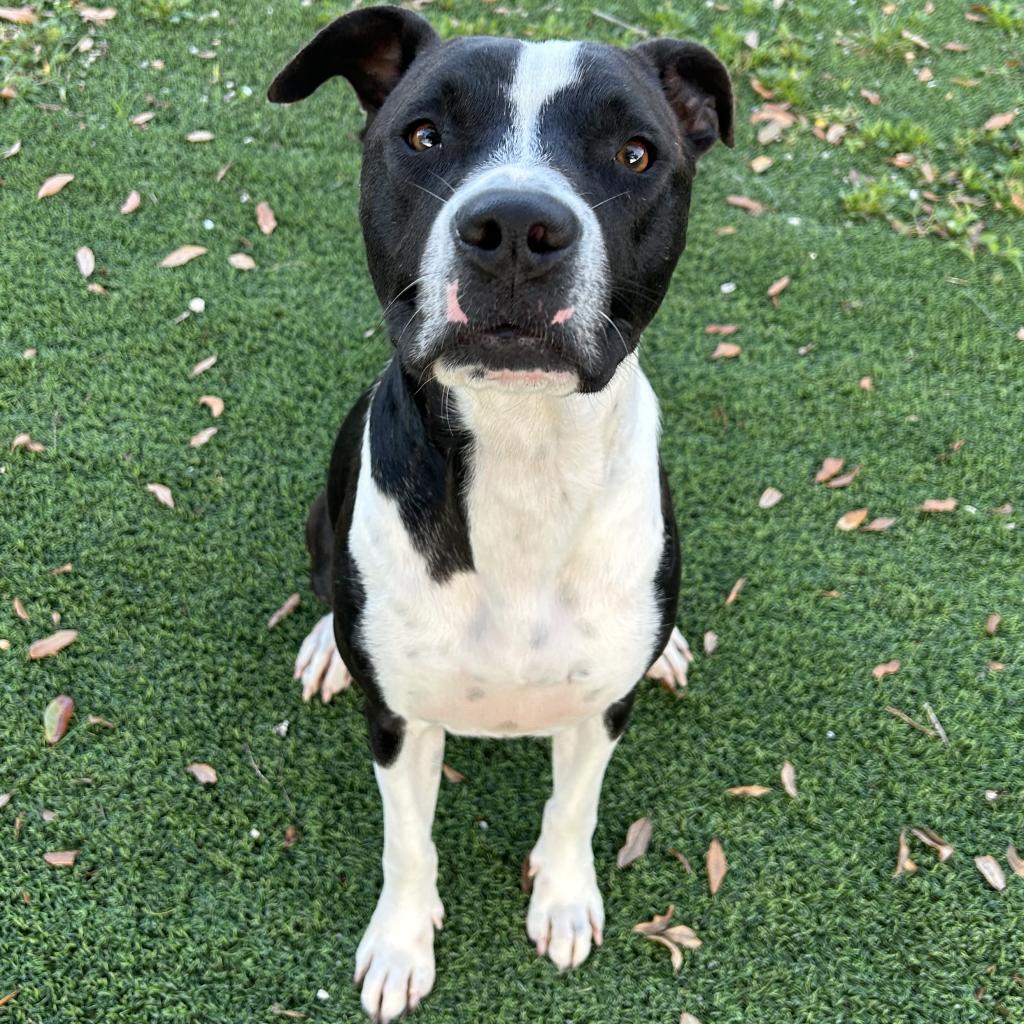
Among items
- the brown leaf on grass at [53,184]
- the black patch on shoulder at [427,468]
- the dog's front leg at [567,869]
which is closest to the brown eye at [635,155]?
the black patch on shoulder at [427,468]

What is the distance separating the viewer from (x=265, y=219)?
4.94m

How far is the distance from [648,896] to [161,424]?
8.47 ft

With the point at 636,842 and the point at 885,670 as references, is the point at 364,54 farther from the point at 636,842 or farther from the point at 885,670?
the point at 885,670

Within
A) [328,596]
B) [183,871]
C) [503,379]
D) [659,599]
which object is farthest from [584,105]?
[183,871]

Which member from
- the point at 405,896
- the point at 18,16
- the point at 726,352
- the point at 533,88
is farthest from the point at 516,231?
the point at 18,16

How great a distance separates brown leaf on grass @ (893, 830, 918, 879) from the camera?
3.27 m

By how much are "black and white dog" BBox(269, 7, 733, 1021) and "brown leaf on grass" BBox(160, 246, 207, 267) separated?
2.14 m

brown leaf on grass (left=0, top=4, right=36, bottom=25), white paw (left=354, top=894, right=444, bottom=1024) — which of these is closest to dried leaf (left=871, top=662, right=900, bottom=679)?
white paw (left=354, top=894, right=444, bottom=1024)

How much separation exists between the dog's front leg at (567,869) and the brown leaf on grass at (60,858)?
4.52ft

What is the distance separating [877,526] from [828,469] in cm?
32

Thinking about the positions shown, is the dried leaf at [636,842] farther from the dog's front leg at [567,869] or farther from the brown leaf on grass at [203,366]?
the brown leaf on grass at [203,366]

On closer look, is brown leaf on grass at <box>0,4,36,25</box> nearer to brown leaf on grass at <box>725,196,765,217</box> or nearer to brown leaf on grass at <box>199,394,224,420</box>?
brown leaf on grass at <box>199,394,224,420</box>

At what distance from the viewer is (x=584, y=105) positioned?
2043 mm

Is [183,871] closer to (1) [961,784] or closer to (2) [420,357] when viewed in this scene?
(2) [420,357]
